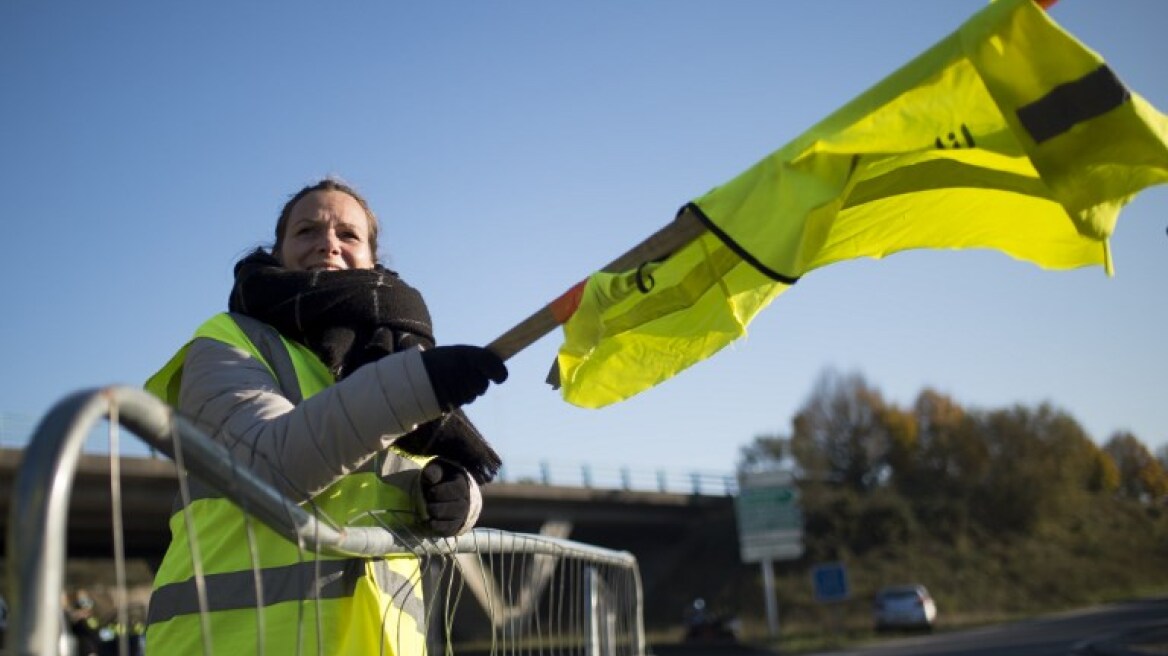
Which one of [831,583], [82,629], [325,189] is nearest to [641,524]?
[831,583]

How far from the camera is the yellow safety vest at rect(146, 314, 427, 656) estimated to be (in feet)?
5.86

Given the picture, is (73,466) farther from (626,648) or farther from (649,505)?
(649,505)

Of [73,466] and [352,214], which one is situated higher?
[352,214]

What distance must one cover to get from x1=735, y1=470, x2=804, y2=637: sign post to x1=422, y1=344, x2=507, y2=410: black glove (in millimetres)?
28342

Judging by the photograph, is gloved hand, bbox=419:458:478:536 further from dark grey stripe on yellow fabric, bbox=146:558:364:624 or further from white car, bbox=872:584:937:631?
white car, bbox=872:584:937:631

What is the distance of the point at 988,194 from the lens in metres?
2.31

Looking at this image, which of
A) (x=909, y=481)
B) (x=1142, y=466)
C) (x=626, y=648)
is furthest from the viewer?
(x=1142, y=466)

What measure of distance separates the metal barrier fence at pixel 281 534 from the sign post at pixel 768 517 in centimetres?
2630

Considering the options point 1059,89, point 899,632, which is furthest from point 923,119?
point 899,632

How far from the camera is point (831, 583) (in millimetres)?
26188

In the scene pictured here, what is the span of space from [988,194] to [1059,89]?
494 millimetres

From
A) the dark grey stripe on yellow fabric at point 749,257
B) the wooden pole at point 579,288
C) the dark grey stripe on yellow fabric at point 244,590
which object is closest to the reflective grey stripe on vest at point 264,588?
the dark grey stripe on yellow fabric at point 244,590

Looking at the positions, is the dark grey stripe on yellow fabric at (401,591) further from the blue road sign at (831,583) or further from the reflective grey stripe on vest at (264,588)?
the blue road sign at (831,583)

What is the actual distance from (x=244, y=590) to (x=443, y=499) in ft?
1.53
